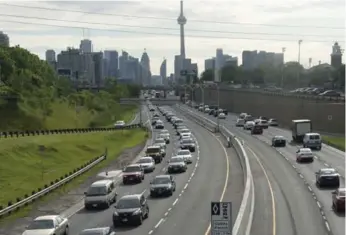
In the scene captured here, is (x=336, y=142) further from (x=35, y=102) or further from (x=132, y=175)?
(x=35, y=102)

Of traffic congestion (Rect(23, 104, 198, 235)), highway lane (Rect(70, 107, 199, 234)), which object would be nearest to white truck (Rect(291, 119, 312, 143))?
traffic congestion (Rect(23, 104, 198, 235))

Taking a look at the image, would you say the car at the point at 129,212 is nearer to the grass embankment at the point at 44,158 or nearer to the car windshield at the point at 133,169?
the grass embankment at the point at 44,158

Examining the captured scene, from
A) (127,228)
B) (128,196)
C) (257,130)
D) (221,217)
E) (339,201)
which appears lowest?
(257,130)

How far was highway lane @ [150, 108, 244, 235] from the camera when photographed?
3019cm

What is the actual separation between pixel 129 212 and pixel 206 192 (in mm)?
11616

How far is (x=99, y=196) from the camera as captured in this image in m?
36.4

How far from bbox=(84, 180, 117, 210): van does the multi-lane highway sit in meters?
7.98

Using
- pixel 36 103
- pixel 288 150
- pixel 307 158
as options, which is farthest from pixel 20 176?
pixel 36 103

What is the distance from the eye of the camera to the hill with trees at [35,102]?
107875 mm

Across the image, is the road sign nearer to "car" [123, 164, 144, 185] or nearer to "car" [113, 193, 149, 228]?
"car" [113, 193, 149, 228]

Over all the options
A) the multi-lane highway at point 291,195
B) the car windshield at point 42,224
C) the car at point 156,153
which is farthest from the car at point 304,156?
the car windshield at point 42,224

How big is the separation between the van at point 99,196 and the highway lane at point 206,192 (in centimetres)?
376

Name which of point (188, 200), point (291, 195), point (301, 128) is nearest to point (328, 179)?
point (291, 195)

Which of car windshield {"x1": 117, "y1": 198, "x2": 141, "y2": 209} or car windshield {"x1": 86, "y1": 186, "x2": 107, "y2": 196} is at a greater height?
car windshield {"x1": 117, "y1": 198, "x2": 141, "y2": 209}
